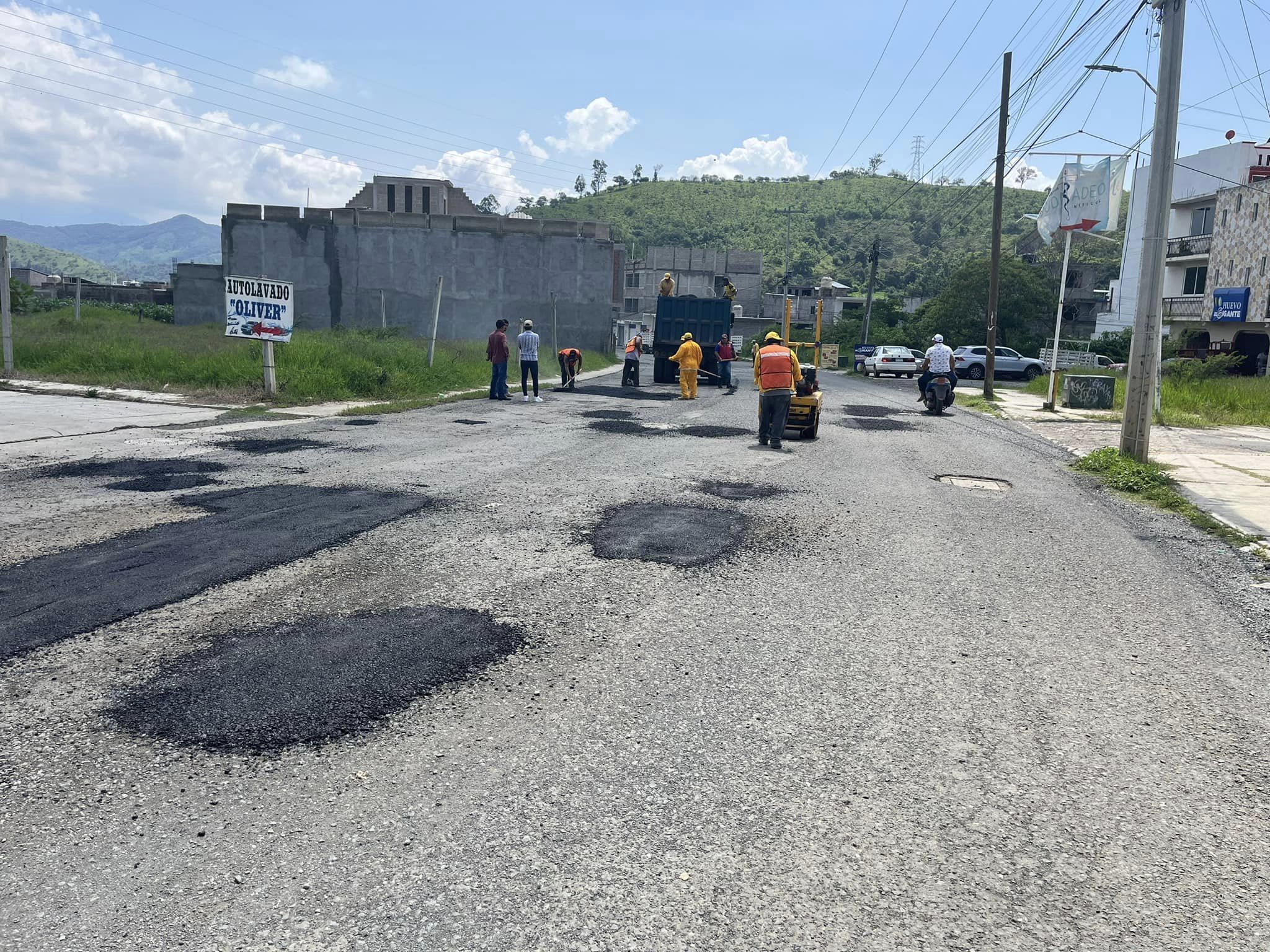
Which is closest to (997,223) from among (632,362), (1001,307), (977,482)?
(632,362)

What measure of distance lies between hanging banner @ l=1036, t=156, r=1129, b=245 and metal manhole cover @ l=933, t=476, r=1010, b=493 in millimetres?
11449

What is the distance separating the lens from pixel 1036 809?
361 centimetres

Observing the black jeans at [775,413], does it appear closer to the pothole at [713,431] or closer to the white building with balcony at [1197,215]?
the pothole at [713,431]

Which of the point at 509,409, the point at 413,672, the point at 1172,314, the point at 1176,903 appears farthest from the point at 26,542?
the point at 1172,314

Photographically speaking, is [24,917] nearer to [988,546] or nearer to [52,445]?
[988,546]

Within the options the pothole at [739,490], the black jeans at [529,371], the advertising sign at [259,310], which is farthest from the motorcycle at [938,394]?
the advertising sign at [259,310]

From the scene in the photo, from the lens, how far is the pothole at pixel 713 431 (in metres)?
15.7

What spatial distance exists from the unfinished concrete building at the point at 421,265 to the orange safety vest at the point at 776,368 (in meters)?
32.9

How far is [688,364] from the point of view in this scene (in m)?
23.6

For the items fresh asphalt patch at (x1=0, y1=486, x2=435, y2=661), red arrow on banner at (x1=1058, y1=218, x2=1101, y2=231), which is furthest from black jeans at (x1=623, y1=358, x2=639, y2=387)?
fresh asphalt patch at (x1=0, y1=486, x2=435, y2=661)

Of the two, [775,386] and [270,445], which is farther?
[775,386]

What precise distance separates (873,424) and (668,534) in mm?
12229

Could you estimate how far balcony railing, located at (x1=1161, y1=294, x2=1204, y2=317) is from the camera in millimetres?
50781

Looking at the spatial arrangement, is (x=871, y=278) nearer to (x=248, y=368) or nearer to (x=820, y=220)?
(x=248, y=368)
